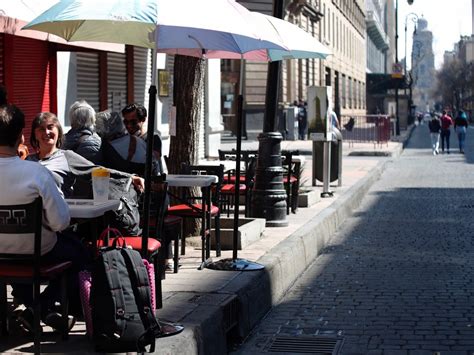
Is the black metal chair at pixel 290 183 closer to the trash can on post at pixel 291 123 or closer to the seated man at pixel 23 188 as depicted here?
the seated man at pixel 23 188

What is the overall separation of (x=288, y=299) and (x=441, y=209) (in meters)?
9.03

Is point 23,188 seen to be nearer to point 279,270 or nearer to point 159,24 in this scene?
point 159,24

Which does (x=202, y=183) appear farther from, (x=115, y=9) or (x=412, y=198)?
(x=412, y=198)

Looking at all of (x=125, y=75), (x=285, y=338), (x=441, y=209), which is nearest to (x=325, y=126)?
(x=441, y=209)

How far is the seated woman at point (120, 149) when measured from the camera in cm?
882

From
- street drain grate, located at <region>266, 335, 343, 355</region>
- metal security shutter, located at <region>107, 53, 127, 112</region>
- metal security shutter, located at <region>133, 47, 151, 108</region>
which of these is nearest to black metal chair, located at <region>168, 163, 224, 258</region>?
street drain grate, located at <region>266, 335, 343, 355</region>

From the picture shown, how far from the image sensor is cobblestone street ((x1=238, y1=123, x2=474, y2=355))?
7965mm

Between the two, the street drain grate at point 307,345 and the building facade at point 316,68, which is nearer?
the street drain grate at point 307,345

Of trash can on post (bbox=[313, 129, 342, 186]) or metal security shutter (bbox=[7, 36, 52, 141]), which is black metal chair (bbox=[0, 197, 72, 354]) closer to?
metal security shutter (bbox=[7, 36, 52, 141])

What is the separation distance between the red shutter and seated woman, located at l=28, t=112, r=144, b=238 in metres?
6.78

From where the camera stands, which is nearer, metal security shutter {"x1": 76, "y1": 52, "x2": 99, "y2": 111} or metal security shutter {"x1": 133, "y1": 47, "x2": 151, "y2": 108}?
metal security shutter {"x1": 76, "y1": 52, "x2": 99, "y2": 111}

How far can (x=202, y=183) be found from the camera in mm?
9352

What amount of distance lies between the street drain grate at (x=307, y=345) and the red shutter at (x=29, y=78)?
7572 mm

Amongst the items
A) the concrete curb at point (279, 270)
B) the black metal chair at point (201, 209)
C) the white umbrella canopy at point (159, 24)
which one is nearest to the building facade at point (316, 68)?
the concrete curb at point (279, 270)
